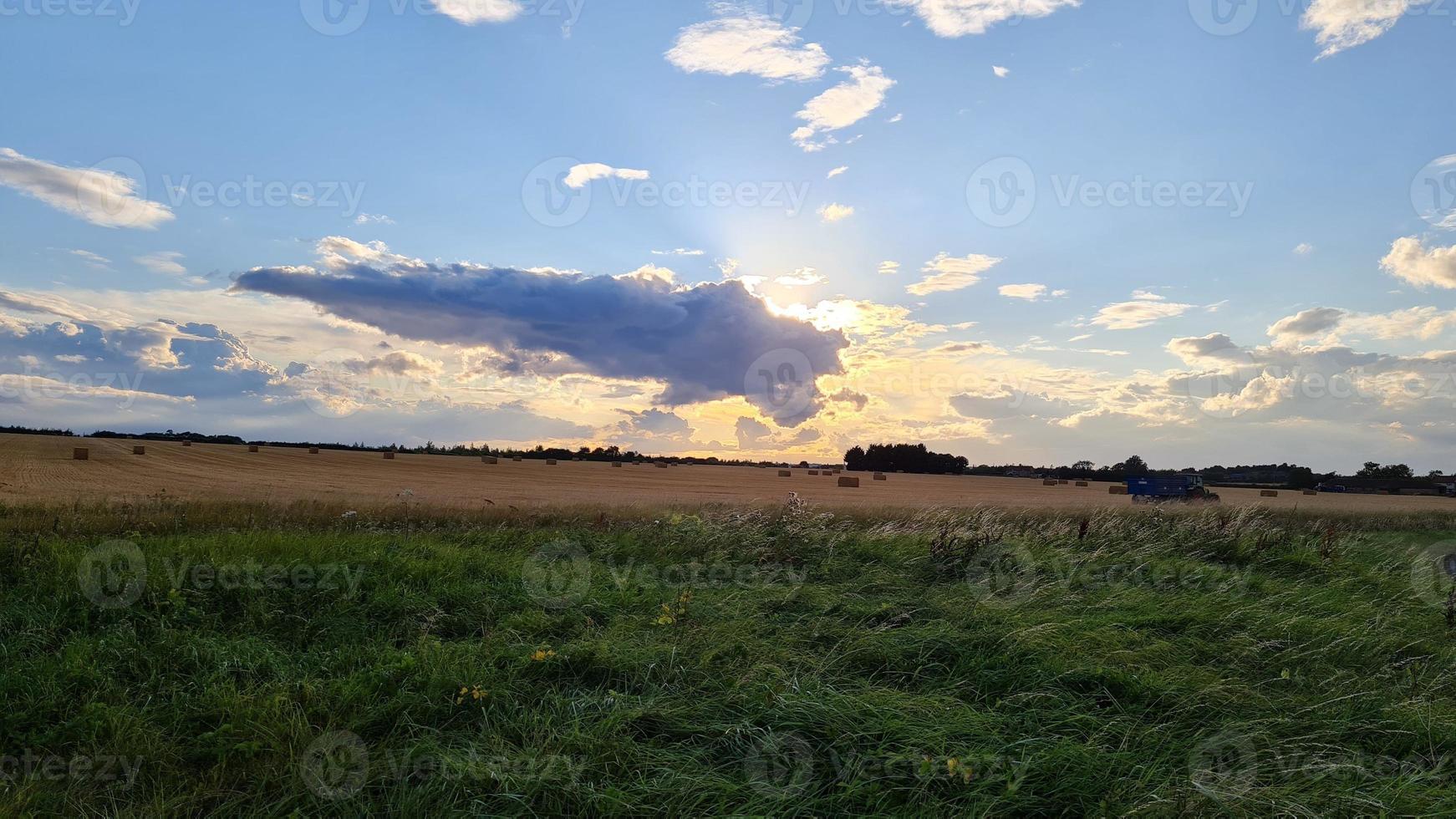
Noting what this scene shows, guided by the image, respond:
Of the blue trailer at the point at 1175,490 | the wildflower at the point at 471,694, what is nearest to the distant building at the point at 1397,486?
the blue trailer at the point at 1175,490

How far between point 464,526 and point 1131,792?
10.9 meters

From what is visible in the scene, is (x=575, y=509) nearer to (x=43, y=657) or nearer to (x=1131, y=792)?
(x=43, y=657)

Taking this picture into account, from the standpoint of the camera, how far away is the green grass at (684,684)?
15.0ft

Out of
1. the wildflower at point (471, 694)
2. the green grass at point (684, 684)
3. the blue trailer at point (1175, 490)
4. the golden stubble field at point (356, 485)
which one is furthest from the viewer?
the blue trailer at point (1175, 490)

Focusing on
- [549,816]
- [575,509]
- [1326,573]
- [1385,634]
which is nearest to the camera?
[549,816]

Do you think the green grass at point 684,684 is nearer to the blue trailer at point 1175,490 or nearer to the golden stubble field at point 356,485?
the golden stubble field at point 356,485

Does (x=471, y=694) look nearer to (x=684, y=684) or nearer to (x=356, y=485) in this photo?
(x=684, y=684)

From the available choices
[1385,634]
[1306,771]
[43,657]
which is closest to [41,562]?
[43,657]

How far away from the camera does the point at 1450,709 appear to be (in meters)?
6.11

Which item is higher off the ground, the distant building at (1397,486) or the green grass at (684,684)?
the distant building at (1397,486)

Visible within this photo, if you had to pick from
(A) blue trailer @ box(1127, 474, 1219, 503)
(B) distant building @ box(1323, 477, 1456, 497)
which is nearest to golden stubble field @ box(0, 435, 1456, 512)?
(A) blue trailer @ box(1127, 474, 1219, 503)

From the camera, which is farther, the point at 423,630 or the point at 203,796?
the point at 423,630

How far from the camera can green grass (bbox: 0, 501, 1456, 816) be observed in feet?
15.0

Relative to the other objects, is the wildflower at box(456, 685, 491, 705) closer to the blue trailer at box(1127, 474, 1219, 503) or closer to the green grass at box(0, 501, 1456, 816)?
the green grass at box(0, 501, 1456, 816)
